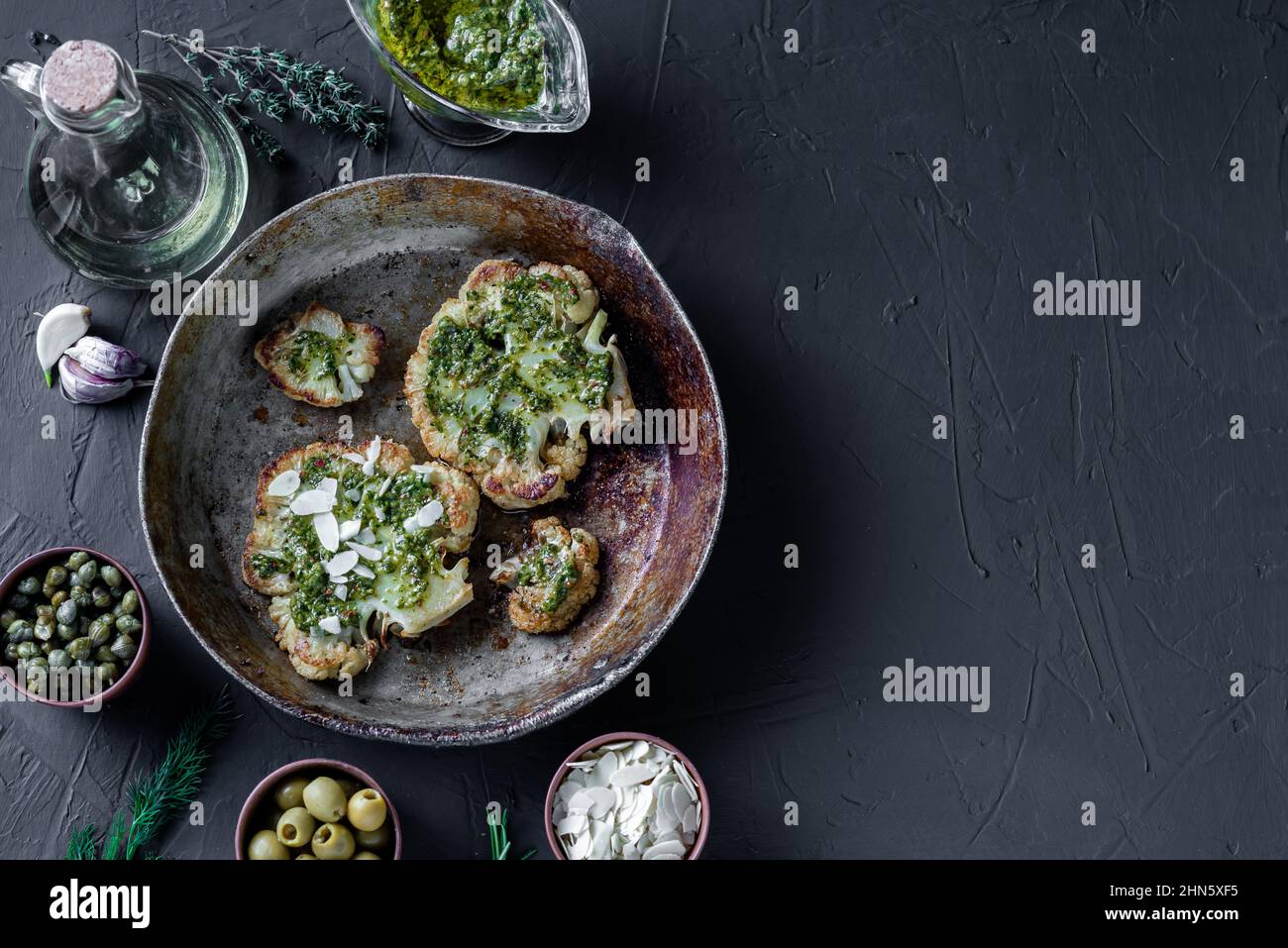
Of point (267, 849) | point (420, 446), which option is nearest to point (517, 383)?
point (420, 446)

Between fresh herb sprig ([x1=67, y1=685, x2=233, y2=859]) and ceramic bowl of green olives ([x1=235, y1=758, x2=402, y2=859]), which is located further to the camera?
fresh herb sprig ([x1=67, y1=685, x2=233, y2=859])

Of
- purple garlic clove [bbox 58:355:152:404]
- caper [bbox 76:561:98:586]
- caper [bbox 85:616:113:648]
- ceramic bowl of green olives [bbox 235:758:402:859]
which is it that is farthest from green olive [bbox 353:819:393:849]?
purple garlic clove [bbox 58:355:152:404]

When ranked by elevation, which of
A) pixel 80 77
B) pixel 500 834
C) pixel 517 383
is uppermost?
pixel 80 77

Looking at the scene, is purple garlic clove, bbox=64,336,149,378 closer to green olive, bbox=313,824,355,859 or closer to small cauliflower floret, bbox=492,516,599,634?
small cauliflower floret, bbox=492,516,599,634

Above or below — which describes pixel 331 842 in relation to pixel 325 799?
below

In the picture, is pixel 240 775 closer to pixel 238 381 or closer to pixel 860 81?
pixel 238 381

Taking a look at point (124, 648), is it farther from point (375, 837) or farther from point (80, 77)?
point (80, 77)

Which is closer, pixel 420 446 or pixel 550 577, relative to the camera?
pixel 550 577

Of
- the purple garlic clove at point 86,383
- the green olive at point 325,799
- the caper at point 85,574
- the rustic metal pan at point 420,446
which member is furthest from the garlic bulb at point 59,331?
the green olive at point 325,799
